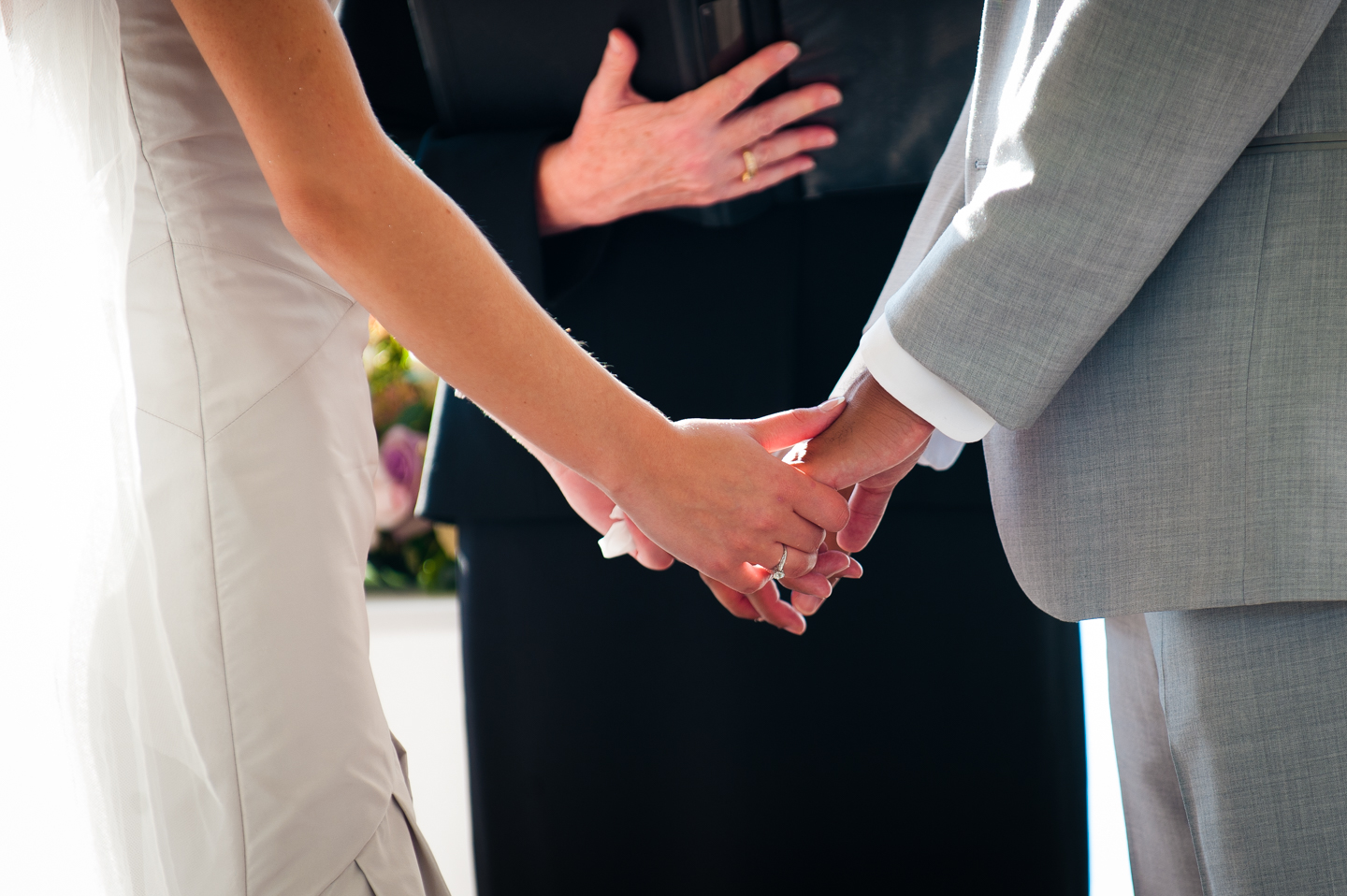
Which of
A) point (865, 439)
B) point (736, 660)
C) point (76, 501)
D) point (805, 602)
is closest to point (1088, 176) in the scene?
point (865, 439)

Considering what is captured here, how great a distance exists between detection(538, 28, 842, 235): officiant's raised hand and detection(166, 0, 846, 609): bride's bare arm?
337 millimetres

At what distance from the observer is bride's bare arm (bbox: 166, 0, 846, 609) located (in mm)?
569

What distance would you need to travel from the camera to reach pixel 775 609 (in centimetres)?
103

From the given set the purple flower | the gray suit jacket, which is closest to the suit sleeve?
the gray suit jacket

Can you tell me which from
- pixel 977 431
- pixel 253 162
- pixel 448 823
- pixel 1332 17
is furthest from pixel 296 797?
pixel 448 823

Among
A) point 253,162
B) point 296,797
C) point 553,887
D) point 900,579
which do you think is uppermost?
point 253,162

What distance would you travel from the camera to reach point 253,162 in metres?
0.67

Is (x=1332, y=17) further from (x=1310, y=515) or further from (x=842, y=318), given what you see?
(x=842, y=318)

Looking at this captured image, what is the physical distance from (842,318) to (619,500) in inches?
20.6

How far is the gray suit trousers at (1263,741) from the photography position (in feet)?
1.89

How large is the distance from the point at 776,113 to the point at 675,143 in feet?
0.36

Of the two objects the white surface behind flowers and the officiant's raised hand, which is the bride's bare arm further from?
the white surface behind flowers

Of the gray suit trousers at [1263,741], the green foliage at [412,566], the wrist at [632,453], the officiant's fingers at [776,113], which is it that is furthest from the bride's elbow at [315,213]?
the green foliage at [412,566]

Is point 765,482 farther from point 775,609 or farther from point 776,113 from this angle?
point 776,113
